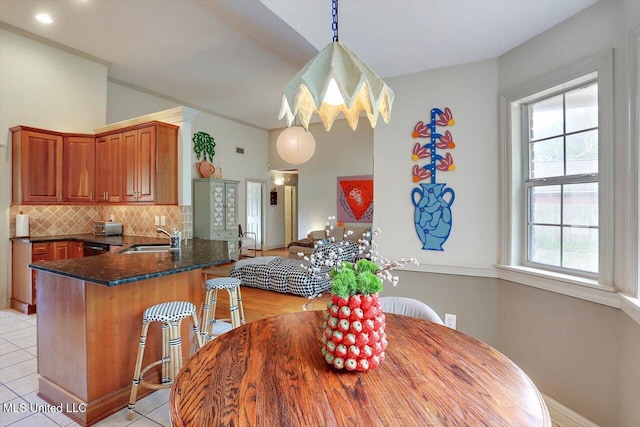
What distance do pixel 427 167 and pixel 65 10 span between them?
4367 mm

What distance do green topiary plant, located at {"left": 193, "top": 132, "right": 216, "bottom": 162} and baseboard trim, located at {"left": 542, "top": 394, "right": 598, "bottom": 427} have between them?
7051mm

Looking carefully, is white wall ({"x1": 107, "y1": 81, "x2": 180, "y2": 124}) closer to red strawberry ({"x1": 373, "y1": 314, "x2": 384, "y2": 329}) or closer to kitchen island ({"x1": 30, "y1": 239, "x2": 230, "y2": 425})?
kitchen island ({"x1": 30, "y1": 239, "x2": 230, "y2": 425})

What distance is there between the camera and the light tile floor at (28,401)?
1.91 m

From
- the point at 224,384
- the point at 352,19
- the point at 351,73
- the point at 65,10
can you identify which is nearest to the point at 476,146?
the point at 352,19

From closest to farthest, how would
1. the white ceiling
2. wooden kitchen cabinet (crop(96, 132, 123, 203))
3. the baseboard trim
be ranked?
the baseboard trim
the white ceiling
wooden kitchen cabinet (crop(96, 132, 123, 203))

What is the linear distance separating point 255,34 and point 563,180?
3.17 m

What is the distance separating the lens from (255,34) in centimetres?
329

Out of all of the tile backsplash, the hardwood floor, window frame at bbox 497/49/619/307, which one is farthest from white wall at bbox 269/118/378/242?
window frame at bbox 497/49/619/307

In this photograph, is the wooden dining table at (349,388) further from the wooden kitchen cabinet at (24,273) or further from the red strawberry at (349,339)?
the wooden kitchen cabinet at (24,273)

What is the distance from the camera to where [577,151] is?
2100 mm

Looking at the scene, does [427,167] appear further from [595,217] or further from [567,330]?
[567,330]

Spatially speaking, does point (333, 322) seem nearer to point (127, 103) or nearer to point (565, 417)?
point (565, 417)

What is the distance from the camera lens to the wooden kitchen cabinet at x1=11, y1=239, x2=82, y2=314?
3.68 meters

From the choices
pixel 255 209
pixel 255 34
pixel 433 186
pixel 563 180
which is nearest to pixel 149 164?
pixel 255 34
